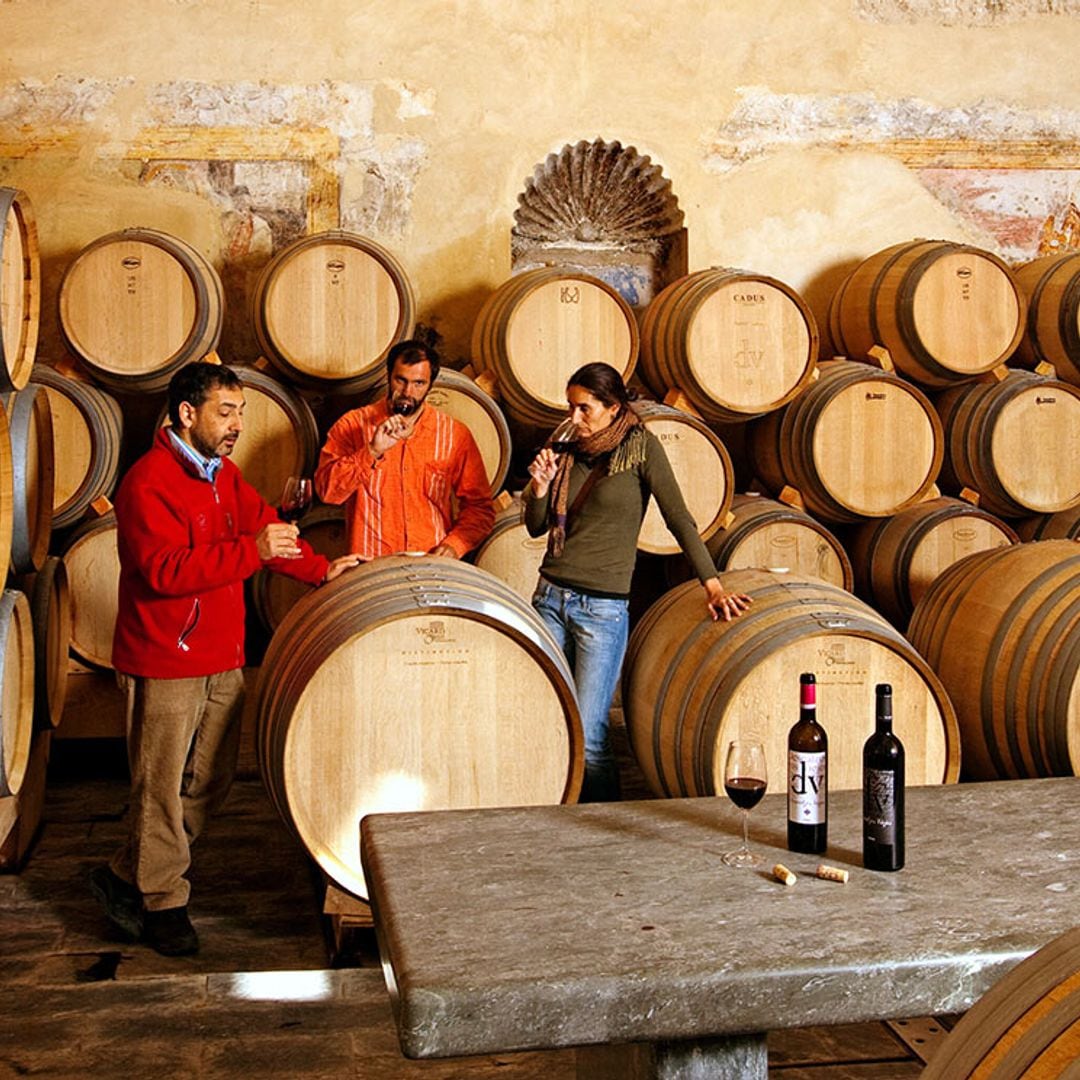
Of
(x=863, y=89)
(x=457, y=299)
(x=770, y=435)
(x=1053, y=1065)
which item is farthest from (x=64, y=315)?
(x=1053, y=1065)

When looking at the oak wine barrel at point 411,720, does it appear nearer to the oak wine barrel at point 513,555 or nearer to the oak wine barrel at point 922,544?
the oak wine barrel at point 513,555

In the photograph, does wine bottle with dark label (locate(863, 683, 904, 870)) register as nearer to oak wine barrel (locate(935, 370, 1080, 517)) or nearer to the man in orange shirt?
the man in orange shirt

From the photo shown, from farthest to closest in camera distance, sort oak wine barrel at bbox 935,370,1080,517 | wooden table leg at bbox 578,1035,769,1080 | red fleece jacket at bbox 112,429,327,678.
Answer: oak wine barrel at bbox 935,370,1080,517
red fleece jacket at bbox 112,429,327,678
wooden table leg at bbox 578,1035,769,1080

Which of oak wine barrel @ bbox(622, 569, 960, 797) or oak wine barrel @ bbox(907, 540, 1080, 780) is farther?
oak wine barrel @ bbox(907, 540, 1080, 780)

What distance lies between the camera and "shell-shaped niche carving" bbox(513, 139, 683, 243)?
7.25 meters

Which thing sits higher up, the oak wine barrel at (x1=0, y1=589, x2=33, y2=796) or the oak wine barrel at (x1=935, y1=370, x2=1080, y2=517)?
the oak wine barrel at (x1=935, y1=370, x2=1080, y2=517)

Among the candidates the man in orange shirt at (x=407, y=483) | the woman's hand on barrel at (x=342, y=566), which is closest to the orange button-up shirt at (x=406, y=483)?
the man in orange shirt at (x=407, y=483)

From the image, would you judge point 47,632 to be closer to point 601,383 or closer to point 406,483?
point 406,483

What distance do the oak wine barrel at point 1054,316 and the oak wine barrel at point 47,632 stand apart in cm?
463

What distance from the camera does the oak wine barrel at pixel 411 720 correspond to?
11.6 ft

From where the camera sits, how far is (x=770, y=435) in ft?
21.2

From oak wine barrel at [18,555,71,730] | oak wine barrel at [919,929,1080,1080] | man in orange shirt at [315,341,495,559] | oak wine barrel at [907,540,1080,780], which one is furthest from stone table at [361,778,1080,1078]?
man in orange shirt at [315,341,495,559]

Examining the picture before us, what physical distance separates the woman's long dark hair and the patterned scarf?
0.25 ft

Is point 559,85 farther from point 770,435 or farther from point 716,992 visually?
point 716,992
